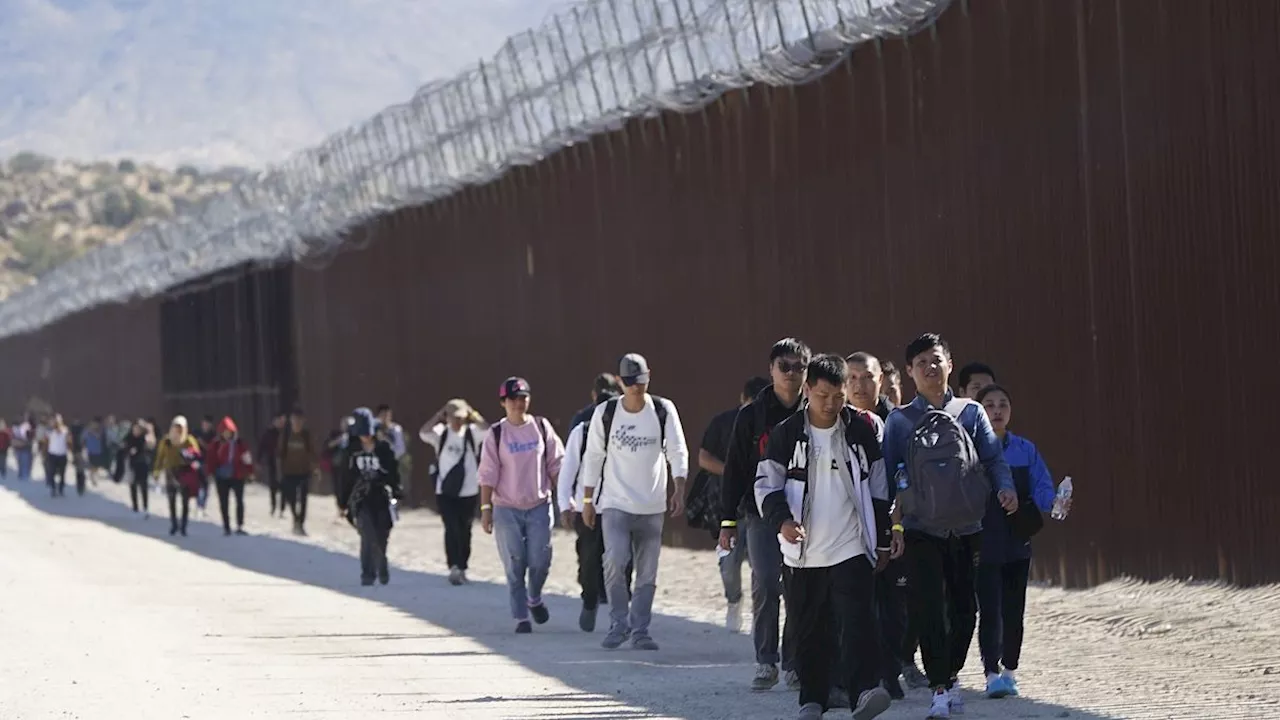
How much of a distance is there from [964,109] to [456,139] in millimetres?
12812

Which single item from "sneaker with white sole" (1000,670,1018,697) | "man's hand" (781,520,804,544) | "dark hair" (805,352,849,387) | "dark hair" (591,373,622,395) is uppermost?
"dark hair" (591,373,622,395)

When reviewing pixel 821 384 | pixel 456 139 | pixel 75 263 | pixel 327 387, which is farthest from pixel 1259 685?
pixel 75 263

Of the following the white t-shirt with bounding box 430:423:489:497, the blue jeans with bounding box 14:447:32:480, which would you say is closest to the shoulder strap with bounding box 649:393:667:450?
the white t-shirt with bounding box 430:423:489:497

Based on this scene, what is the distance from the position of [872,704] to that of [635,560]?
164 inches

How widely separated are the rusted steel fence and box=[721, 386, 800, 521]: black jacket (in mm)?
4060

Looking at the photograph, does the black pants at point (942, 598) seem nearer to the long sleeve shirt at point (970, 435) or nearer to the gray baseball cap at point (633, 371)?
the long sleeve shirt at point (970, 435)

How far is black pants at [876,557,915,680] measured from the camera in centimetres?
1002

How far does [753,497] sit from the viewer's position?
9906 mm

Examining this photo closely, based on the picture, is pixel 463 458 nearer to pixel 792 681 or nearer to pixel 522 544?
pixel 522 544

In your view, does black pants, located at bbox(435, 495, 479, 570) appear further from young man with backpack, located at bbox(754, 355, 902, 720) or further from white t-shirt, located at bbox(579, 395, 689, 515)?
young man with backpack, located at bbox(754, 355, 902, 720)

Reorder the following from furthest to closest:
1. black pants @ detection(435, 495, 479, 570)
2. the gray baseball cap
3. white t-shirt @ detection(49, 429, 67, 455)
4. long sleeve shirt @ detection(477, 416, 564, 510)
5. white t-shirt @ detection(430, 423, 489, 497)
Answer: white t-shirt @ detection(49, 429, 67, 455)
black pants @ detection(435, 495, 479, 570)
white t-shirt @ detection(430, 423, 489, 497)
long sleeve shirt @ detection(477, 416, 564, 510)
the gray baseball cap

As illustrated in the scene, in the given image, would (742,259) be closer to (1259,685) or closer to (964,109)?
(964,109)

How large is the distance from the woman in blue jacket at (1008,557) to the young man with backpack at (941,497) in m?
0.35

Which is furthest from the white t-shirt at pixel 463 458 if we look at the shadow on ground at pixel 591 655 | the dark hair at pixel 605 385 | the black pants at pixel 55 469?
the black pants at pixel 55 469
